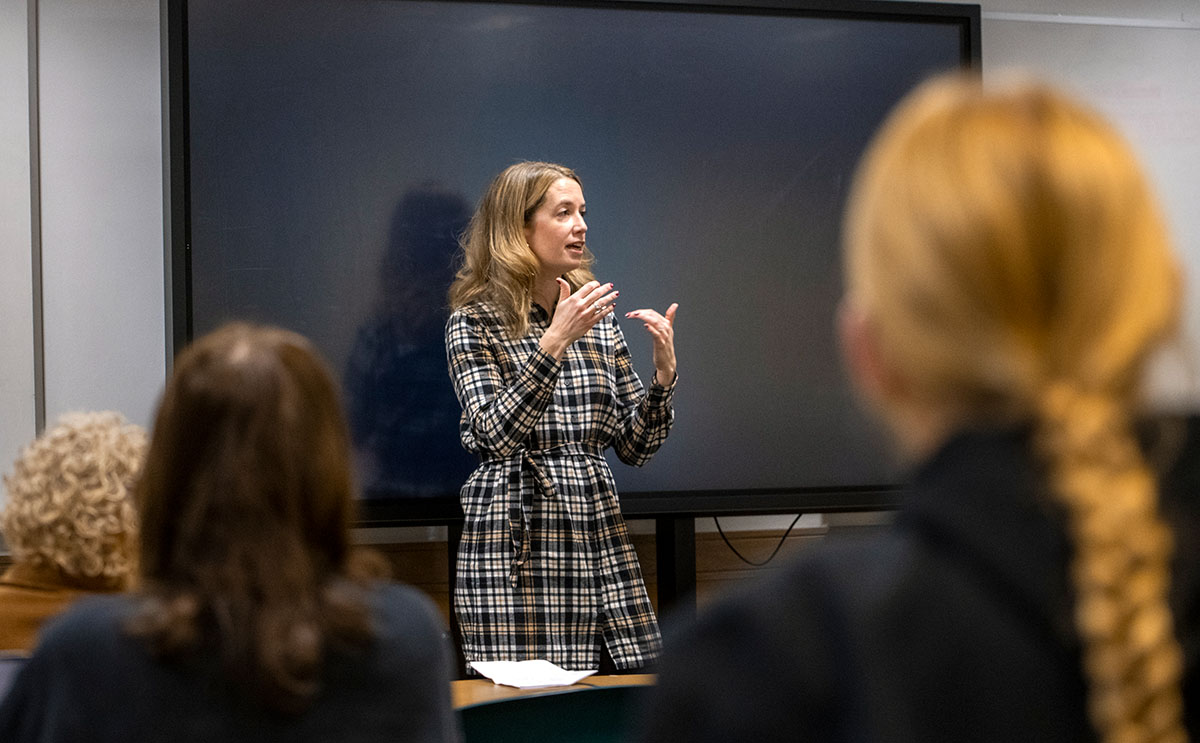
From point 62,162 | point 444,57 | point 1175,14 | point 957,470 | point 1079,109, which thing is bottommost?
point 957,470

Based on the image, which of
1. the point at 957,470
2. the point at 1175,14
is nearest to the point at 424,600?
the point at 957,470

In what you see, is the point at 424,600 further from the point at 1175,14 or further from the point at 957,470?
the point at 1175,14

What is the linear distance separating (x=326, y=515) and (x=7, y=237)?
261 centimetres

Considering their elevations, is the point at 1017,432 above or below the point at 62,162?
below

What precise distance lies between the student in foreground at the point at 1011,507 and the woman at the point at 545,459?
81.4 inches

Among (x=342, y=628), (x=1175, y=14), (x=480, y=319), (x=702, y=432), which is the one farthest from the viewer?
(x=1175, y=14)

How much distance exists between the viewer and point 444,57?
3318 mm

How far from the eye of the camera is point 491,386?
2.66m

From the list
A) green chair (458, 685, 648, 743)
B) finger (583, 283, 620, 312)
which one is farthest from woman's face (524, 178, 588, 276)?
green chair (458, 685, 648, 743)

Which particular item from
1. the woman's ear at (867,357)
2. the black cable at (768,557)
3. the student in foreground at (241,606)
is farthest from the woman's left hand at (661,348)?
the woman's ear at (867,357)

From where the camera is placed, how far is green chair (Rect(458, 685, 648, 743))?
170 centimetres

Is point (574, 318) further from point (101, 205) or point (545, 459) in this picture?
point (101, 205)

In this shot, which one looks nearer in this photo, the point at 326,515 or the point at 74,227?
the point at 326,515

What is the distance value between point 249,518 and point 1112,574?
0.63 m
